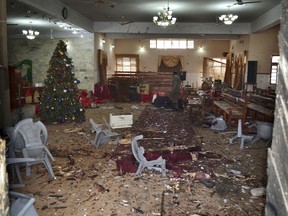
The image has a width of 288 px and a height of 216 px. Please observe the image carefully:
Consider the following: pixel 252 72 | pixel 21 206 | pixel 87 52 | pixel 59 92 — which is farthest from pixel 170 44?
pixel 21 206

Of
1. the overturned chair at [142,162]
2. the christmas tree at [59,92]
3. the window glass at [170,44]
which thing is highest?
the window glass at [170,44]

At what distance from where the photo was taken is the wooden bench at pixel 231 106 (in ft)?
24.3

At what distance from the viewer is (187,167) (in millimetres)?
4590

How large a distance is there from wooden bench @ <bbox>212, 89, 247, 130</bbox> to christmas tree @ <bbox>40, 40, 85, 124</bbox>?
437 centimetres

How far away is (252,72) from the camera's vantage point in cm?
1316

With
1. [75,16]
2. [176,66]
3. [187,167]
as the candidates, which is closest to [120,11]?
[75,16]

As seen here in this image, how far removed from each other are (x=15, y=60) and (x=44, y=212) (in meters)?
13.4

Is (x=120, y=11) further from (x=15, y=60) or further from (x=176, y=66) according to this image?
(x=176, y=66)

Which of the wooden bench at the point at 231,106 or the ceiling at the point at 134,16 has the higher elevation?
the ceiling at the point at 134,16

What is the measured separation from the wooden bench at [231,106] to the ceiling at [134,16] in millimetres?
2892

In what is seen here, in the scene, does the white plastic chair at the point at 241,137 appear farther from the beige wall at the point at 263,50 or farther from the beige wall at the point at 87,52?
the beige wall at the point at 87,52

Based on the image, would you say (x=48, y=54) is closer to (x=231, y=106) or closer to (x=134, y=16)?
(x=134, y=16)

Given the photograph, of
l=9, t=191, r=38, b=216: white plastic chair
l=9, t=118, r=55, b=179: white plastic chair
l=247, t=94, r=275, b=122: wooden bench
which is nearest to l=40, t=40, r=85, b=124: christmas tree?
l=9, t=118, r=55, b=179: white plastic chair

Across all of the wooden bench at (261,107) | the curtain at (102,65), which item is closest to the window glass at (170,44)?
the curtain at (102,65)
